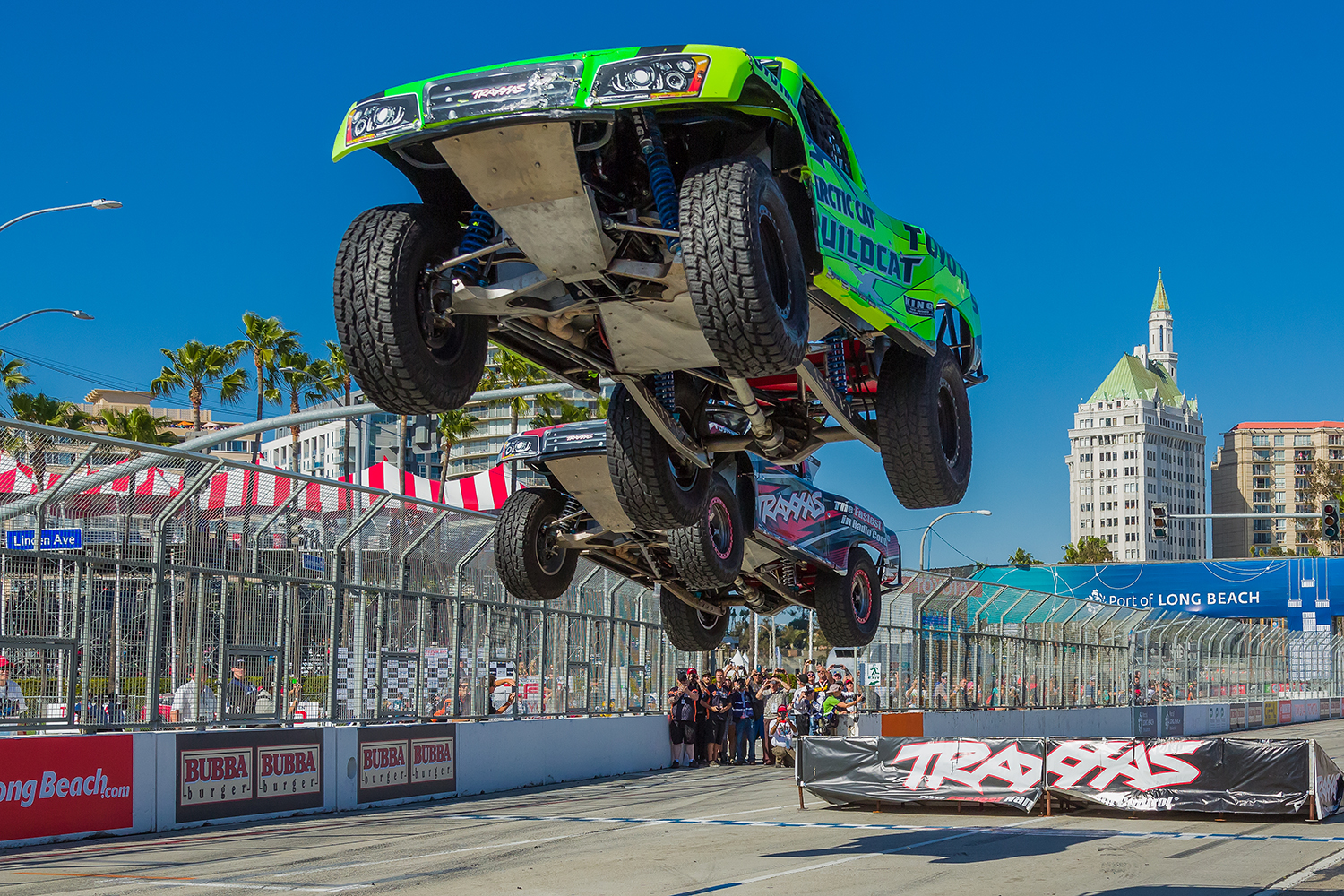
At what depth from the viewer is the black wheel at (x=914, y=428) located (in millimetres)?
7512

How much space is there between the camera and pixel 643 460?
7.80 m

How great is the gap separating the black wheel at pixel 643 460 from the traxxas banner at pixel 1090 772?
8.34 metres

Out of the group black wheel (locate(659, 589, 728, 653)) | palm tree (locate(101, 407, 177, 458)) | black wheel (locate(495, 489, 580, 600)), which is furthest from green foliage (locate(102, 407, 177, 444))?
black wheel (locate(495, 489, 580, 600))

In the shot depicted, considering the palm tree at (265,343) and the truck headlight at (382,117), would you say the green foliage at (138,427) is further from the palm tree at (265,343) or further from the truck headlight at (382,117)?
the truck headlight at (382,117)

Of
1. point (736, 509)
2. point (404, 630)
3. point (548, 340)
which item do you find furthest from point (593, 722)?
point (548, 340)

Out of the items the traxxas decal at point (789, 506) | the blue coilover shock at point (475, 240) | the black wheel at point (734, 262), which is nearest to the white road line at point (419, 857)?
the traxxas decal at point (789, 506)

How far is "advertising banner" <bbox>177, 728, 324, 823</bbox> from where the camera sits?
13688 millimetres

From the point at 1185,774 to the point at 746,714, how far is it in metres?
10.1

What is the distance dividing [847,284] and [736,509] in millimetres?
3307

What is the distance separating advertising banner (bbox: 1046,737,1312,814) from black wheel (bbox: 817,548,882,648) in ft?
10.9

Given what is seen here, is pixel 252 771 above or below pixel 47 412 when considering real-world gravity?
below

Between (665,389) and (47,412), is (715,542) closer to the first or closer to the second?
(665,389)

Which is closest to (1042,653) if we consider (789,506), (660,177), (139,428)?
(789,506)

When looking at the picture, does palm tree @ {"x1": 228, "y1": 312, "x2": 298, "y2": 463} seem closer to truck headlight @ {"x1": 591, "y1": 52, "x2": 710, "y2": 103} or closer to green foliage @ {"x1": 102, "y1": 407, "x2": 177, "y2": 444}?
green foliage @ {"x1": 102, "y1": 407, "x2": 177, "y2": 444}
